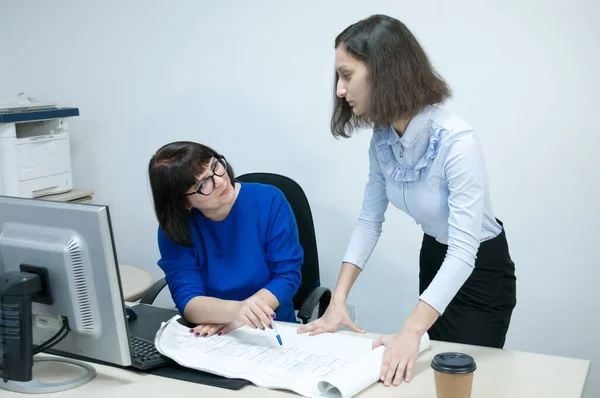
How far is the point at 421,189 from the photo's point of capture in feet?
5.44

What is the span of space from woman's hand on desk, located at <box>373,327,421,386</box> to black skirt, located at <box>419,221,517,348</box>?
34 centimetres

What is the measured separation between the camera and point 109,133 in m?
3.19

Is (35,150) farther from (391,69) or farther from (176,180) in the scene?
(391,69)

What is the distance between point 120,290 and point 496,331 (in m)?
0.96

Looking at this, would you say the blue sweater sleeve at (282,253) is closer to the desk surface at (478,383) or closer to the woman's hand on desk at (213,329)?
the woman's hand on desk at (213,329)

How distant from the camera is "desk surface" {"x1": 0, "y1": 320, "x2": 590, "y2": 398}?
1.40m

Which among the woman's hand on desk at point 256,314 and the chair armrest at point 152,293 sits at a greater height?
the woman's hand on desk at point 256,314

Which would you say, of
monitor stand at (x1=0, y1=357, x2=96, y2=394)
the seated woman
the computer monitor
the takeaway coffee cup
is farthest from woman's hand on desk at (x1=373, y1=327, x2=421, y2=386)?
monitor stand at (x1=0, y1=357, x2=96, y2=394)

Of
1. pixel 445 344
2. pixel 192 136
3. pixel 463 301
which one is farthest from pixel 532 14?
pixel 192 136

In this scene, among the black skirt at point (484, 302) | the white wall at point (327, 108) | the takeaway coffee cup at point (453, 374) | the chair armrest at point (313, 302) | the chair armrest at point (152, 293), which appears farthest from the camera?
the white wall at point (327, 108)

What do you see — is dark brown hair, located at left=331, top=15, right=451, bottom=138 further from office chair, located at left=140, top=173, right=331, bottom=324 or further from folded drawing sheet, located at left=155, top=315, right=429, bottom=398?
office chair, located at left=140, top=173, right=331, bottom=324

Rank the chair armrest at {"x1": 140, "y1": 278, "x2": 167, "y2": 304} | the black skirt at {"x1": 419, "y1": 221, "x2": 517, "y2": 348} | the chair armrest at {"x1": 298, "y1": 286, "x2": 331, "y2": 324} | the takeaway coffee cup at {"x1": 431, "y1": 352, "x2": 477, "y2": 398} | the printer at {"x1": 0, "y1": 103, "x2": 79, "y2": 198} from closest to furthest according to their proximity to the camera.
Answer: the takeaway coffee cup at {"x1": 431, "y1": 352, "x2": 477, "y2": 398}
the black skirt at {"x1": 419, "y1": 221, "x2": 517, "y2": 348}
the chair armrest at {"x1": 298, "y1": 286, "x2": 331, "y2": 324}
the chair armrest at {"x1": 140, "y1": 278, "x2": 167, "y2": 304}
the printer at {"x1": 0, "y1": 103, "x2": 79, "y2": 198}

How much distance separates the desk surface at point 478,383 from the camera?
1.40 meters

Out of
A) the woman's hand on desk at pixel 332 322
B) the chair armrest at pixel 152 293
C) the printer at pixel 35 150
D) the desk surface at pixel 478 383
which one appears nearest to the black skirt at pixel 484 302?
the desk surface at pixel 478 383
